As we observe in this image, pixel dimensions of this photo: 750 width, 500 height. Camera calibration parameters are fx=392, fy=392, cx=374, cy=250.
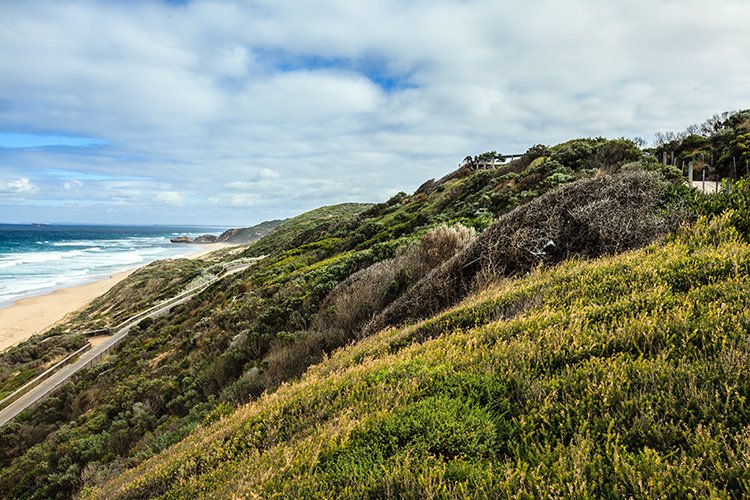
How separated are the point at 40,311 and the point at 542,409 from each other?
5302 centimetres

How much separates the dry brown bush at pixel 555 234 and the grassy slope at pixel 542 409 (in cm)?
182

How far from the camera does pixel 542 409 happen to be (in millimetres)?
3738

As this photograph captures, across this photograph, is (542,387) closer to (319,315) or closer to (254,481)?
(254,481)

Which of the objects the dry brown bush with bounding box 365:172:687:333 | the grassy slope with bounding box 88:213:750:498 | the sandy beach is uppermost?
the dry brown bush with bounding box 365:172:687:333

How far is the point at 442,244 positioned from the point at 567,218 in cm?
411

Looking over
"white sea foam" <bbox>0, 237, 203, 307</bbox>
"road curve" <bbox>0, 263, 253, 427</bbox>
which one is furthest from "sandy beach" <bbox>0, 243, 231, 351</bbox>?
"road curve" <bbox>0, 263, 253, 427</bbox>

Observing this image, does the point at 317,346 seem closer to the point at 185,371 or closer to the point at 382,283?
the point at 382,283

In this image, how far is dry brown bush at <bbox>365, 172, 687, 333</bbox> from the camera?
8396 millimetres

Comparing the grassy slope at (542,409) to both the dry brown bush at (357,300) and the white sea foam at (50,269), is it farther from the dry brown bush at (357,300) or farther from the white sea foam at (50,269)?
the white sea foam at (50,269)

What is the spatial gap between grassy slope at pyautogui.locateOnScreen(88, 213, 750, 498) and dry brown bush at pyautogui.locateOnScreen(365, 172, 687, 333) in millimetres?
1819

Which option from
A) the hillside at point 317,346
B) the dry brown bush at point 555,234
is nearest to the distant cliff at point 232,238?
the hillside at point 317,346

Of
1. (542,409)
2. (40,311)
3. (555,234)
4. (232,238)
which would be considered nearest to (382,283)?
(555,234)

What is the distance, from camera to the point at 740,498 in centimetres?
254

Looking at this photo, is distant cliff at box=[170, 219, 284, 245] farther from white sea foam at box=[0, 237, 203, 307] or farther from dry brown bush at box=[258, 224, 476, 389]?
dry brown bush at box=[258, 224, 476, 389]
